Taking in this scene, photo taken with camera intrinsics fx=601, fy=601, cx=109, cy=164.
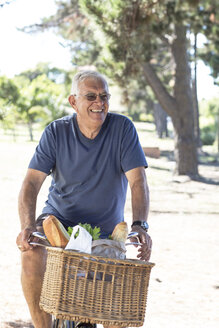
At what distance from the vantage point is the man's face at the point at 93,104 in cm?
334

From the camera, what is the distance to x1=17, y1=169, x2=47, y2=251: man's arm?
2.94 meters

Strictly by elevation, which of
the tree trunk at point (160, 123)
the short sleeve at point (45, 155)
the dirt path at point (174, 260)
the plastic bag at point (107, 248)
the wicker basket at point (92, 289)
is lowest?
the tree trunk at point (160, 123)

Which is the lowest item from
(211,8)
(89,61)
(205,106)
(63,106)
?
(205,106)

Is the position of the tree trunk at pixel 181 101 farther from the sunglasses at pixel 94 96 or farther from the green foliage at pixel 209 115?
the green foliage at pixel 209 115

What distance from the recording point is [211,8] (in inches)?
699

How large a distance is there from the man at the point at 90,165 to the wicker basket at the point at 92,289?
77cm

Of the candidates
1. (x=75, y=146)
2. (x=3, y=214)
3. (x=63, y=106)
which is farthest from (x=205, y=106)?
(x=75, y=146)

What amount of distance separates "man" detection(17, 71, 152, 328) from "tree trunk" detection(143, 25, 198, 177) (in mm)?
14859

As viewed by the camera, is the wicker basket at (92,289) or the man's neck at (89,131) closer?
the wicker basket at (92,289)

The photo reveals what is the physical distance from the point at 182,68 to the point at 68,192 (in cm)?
1513

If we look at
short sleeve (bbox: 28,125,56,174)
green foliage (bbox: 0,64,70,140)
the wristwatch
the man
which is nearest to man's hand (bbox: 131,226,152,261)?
the wristwatch

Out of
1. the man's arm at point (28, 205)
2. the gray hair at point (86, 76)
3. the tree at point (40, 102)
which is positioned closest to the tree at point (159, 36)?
the gray hair at point (86, 76)

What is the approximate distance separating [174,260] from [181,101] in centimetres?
1106

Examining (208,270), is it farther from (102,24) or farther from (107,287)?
(102,24)
